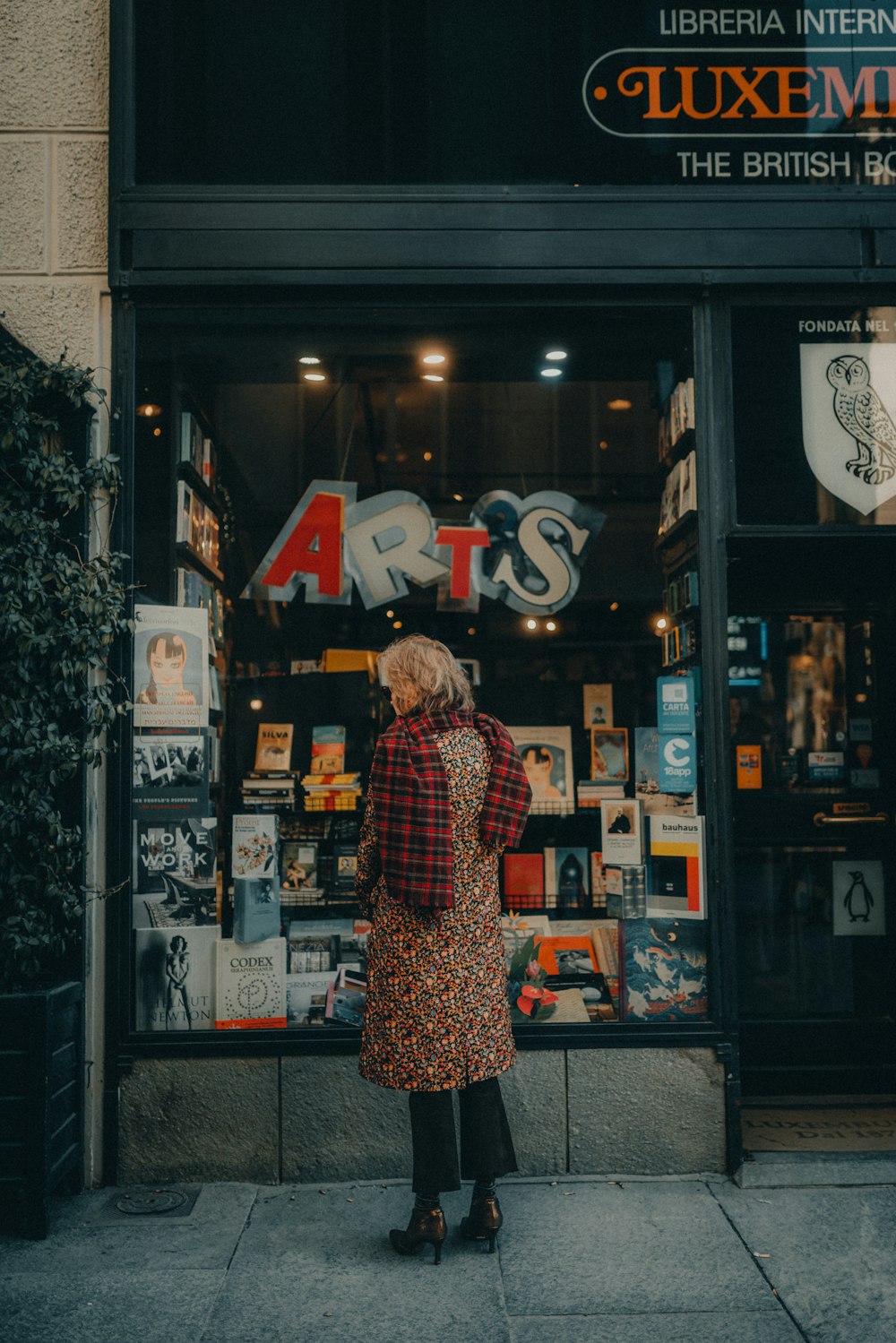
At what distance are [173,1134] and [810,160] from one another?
479 cm

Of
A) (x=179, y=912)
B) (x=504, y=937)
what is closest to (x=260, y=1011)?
(x=179, y=912)

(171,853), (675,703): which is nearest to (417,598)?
(675,703)

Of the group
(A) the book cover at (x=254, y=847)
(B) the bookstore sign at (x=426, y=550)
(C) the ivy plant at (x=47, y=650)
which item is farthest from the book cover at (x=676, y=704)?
(C) the ivy plant at (x=47, y=650)

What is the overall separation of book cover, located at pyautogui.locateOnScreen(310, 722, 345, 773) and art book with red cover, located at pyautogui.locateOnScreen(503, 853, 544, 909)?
34.1 inches

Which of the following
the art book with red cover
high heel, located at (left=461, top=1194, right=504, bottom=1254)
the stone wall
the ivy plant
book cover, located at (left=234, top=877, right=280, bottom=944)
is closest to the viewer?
high heel, located at (left=461, top=1194, right=504, bottom=1254)

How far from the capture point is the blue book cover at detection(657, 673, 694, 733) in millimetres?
4660

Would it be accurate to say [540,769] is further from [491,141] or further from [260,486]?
[491,141]

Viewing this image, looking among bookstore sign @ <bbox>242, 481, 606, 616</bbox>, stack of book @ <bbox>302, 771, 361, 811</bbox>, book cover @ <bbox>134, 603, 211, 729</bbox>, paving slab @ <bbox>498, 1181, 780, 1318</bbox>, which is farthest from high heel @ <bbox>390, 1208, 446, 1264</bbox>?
bookstore sign @ <bbox>242, 481, 606, 616</bbox>

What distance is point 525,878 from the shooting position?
195 inches

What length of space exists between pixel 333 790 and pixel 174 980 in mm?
1043

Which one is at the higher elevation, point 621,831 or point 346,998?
point 621,831

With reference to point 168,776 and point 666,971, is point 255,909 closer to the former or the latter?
point 168,776

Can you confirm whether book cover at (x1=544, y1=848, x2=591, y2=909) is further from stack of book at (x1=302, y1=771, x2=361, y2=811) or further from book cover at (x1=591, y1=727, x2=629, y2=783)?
stack of book at (x1=302, y1=771, x2=361, y2=811)

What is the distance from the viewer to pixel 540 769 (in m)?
4.98
